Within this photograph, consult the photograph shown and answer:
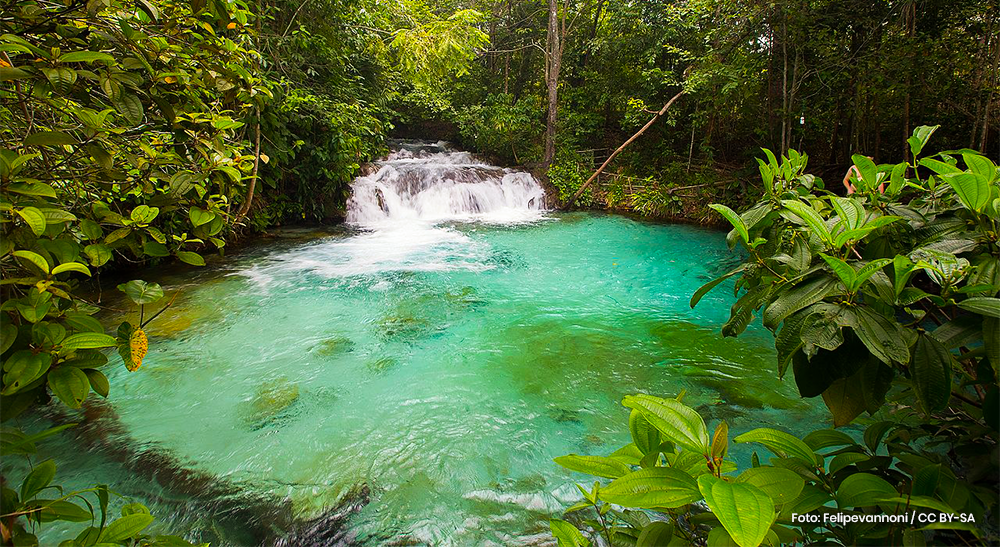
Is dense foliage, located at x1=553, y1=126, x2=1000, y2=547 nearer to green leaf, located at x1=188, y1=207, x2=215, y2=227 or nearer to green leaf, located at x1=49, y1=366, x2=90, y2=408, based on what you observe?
green leaf, located at x1=49, y1=366, x2=90, y2=408

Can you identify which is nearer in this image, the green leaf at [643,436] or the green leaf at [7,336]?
the green leaf at [643,436]

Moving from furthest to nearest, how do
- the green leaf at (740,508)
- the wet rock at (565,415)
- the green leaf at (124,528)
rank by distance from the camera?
the wet rock at (565,415), the green leaf at (124,528), the green leaf at (740,508)

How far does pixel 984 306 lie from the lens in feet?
2.53

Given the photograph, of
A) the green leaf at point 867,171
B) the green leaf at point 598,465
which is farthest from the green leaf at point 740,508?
the green leaf at point 867,171

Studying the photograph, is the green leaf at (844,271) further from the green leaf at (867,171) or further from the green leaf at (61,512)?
the green leaf at (61,512)


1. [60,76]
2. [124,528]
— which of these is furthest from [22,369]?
[60,76]

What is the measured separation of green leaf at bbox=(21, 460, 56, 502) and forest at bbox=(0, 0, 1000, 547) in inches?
0.4

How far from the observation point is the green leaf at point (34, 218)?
1013mm

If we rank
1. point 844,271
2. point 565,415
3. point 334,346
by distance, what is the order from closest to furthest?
point 844,271 → point 565,415 → point 334,346

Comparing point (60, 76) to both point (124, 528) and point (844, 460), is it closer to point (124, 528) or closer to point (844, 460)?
point (124, 528)

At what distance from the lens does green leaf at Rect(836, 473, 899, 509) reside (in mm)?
781

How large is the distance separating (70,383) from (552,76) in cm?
1337

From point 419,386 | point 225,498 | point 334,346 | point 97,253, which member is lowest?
point 225,498

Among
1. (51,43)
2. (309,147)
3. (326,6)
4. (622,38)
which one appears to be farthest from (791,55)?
(51,43)
